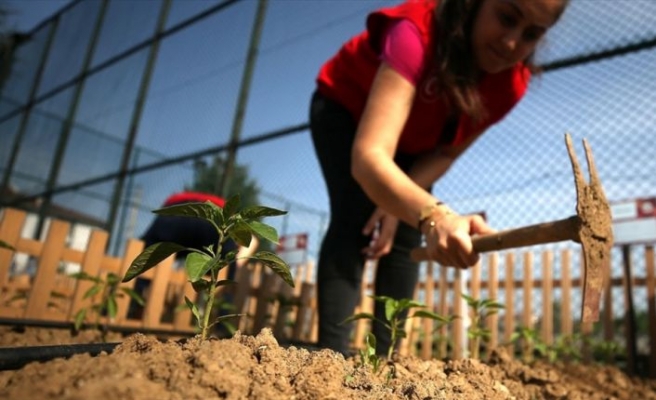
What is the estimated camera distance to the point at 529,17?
5.05ft

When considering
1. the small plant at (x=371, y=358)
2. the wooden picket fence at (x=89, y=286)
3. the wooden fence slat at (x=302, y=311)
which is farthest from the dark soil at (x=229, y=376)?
the wooden fence slat at (x=302, y=311)

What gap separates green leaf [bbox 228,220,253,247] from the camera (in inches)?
36.4

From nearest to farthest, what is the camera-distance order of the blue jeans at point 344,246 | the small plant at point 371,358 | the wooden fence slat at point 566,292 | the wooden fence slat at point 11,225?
the small plant at point 371,358
the blue jeans at point 344,246
the wooden fence slat at point 11,225
the wooden fence slat at point 566,292

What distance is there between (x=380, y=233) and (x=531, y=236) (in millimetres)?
820

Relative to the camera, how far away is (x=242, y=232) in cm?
94

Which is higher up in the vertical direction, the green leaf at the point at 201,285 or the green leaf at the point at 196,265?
the green leaf at the point at 196,265

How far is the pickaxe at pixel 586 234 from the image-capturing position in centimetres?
118

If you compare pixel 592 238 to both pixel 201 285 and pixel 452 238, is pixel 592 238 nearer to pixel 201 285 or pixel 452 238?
pixel 452 238

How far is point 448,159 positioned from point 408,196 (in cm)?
81

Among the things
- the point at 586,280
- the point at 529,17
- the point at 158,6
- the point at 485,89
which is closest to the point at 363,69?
the point at 485,89

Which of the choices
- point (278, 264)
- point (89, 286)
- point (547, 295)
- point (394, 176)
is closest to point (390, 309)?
point (394, 176)

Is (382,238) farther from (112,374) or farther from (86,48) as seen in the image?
(86,48)

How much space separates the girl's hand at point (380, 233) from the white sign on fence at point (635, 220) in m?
2.19

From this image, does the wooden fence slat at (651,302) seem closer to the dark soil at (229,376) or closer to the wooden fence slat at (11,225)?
the dark soil at (229,376)
